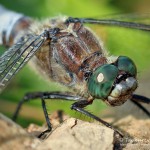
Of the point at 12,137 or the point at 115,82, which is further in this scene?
the point at 115,82

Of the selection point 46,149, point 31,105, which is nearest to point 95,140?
point 46,149

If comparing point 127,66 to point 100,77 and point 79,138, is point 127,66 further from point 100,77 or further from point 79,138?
point 79,138

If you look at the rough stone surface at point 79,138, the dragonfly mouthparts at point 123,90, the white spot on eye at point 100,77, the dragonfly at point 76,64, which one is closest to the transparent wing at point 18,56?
the dragonfly at point 76,64

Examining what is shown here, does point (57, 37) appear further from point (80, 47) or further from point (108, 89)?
point (108, 89)

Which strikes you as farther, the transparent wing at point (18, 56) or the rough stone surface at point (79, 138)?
the transparent wing at point (18, 56)

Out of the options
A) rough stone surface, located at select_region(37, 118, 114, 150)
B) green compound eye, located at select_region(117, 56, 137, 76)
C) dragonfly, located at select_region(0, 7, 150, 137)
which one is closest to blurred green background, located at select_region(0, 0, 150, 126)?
dragonfly, located at select_region(0, 7, 150, 137)

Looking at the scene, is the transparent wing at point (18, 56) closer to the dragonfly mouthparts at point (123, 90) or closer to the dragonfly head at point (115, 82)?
the dragonfly head at point (115, 82)

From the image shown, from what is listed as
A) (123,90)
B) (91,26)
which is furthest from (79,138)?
(91,26)

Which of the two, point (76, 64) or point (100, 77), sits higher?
point (76, 64)
